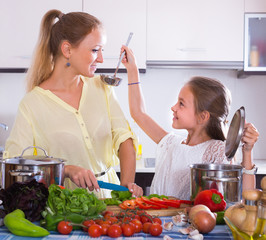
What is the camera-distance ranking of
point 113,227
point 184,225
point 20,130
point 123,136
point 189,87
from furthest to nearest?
point 189,87, point 123,136, point 20,130, point 184,225, point 113,227

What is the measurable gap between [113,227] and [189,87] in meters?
1.10

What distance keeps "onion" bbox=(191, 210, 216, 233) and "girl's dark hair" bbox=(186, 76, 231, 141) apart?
89cm

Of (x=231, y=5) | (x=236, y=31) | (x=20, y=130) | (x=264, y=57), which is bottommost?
(x=20, y=130)

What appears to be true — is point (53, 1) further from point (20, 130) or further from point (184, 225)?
point (184, 225)

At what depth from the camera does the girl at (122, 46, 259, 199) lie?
1.92 m

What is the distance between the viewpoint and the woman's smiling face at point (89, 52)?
1.83 m

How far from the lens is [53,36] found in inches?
75.5

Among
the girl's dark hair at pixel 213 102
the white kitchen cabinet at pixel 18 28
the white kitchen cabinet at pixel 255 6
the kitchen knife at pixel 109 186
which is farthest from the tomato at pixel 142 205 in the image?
the white kitchen cabinet at pixel 255 6

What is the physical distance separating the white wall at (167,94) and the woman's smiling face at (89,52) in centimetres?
150

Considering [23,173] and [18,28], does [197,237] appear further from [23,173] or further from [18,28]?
[18,28]

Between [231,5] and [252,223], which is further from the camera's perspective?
[231,5]

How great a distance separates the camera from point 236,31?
3.04 m

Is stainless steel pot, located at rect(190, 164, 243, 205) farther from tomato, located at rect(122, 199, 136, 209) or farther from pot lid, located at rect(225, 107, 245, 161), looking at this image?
tomato, located at rect(122, 199, 136, 209)

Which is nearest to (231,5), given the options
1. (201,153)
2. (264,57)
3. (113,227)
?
(264,57)
